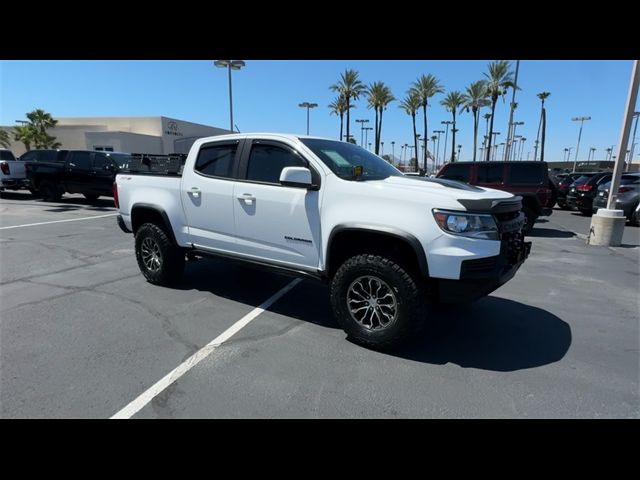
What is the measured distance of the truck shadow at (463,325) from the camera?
3422 millimetres

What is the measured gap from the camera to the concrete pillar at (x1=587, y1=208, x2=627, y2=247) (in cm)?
841

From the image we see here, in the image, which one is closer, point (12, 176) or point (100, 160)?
point (100, 160)

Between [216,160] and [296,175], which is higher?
[216,160]

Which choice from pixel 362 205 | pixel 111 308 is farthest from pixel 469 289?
pixel 111 308

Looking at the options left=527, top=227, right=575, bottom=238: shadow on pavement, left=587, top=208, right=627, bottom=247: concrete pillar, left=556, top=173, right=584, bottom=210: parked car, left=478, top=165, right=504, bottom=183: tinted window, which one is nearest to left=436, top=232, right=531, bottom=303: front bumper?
left=587, top=208, right=627, bottom=247: concrete pillar

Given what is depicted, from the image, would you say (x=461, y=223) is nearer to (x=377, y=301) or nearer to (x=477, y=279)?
(x=477, y=279)

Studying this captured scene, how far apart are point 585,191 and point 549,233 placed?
567 cm

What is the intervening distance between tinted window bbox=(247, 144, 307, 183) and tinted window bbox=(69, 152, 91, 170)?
12.7 m

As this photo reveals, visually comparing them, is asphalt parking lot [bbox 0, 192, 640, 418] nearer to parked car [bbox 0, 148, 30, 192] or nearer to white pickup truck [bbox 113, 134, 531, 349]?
white pickup truck [bbox 113, 134, 531, 349]

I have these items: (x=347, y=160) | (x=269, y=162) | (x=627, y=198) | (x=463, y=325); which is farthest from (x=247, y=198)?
(x=627, y=198)

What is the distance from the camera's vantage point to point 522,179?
33.4ft

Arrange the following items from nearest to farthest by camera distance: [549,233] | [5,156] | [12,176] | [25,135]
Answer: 1. [549,233]
2. [12,176]
3. [5,156]
4. [25,135]
